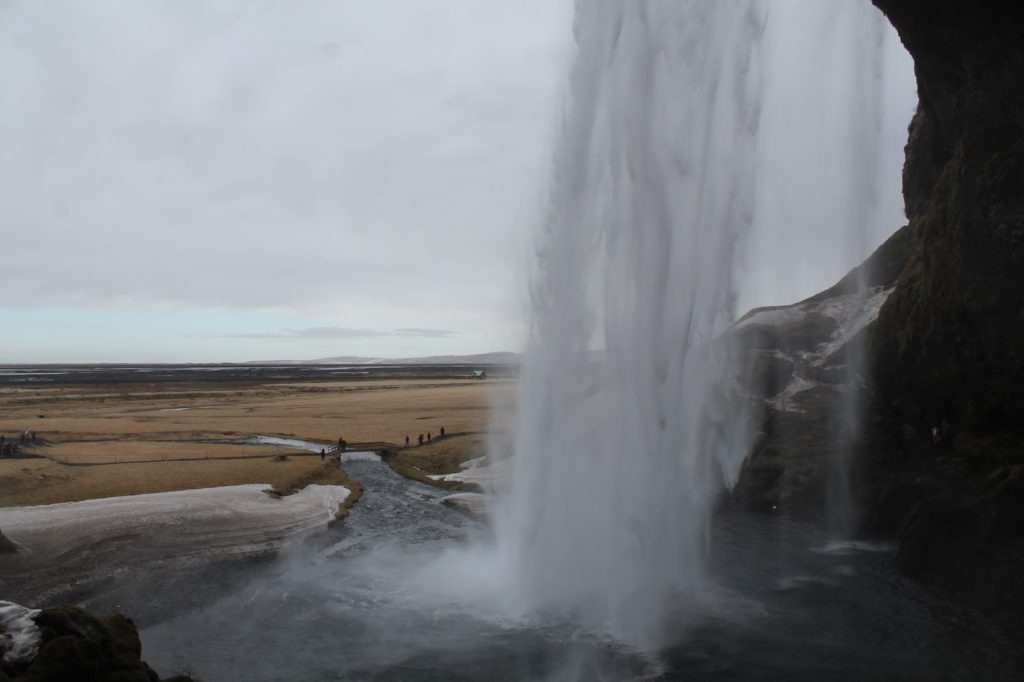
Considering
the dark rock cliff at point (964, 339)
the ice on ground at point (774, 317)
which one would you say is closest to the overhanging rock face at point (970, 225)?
the dark rock cliff at point (964, 339)

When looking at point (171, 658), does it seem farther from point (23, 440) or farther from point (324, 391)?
point (324, 391)

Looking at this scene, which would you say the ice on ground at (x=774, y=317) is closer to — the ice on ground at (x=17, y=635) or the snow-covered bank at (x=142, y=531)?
the snow-covered bank at (x=142, y=531)

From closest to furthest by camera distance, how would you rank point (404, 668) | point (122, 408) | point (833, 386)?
1. point (404, 668)
2. point (833, 386)
3. point (122, 408)

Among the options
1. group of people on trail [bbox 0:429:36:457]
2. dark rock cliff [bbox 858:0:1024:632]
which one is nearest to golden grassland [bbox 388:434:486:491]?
dark rock cliff [bbox 858:0:1024:632]

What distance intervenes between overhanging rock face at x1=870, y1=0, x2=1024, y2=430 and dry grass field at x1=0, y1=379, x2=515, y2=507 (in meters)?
28.6

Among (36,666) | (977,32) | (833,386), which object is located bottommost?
(36,666)

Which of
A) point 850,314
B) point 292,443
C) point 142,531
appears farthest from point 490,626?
point 292,443

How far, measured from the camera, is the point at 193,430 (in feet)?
229

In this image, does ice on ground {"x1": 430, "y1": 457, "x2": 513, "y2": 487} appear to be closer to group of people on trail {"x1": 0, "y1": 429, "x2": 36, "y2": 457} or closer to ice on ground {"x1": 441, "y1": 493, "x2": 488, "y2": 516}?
ice on ground {"x1": 441, "y1": 493, "x2": 488, "y2": 516}

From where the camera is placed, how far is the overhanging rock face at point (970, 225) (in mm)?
27469

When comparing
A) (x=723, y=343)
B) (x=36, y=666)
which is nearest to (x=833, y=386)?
(x=723, y=343)

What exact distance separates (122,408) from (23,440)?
147ft

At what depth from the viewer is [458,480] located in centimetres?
4706

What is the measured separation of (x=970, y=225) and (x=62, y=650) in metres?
35.9
